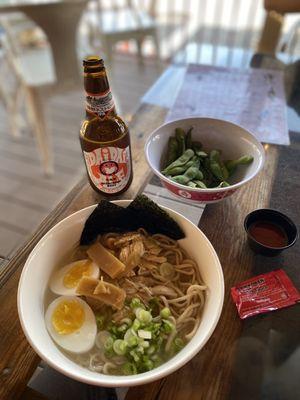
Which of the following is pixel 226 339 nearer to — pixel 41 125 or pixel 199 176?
pixel 199 176

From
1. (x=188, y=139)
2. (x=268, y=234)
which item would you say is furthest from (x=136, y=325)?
(x=188, y=139)

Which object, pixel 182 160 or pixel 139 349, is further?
pixel 182 160

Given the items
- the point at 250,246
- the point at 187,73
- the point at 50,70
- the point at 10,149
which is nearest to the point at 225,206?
the point at 250,246

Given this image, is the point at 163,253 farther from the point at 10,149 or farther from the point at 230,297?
the point at 10,149

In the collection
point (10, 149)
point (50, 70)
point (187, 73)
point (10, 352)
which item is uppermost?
point (187, 73)

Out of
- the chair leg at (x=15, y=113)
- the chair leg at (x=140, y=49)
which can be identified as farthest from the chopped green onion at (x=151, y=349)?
the chair leg at (x=140, y=49)

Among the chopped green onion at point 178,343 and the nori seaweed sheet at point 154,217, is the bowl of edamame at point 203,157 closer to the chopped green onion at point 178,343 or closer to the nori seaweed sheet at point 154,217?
the nori seaweed sheet at point 154,217

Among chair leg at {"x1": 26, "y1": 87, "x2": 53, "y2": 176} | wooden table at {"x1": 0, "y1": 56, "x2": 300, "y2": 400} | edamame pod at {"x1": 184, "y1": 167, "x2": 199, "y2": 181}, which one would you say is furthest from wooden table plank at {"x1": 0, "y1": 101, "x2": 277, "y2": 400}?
chair leg at {"x1": 26, "y1": 87, "x2": 53, "y2": 176}
